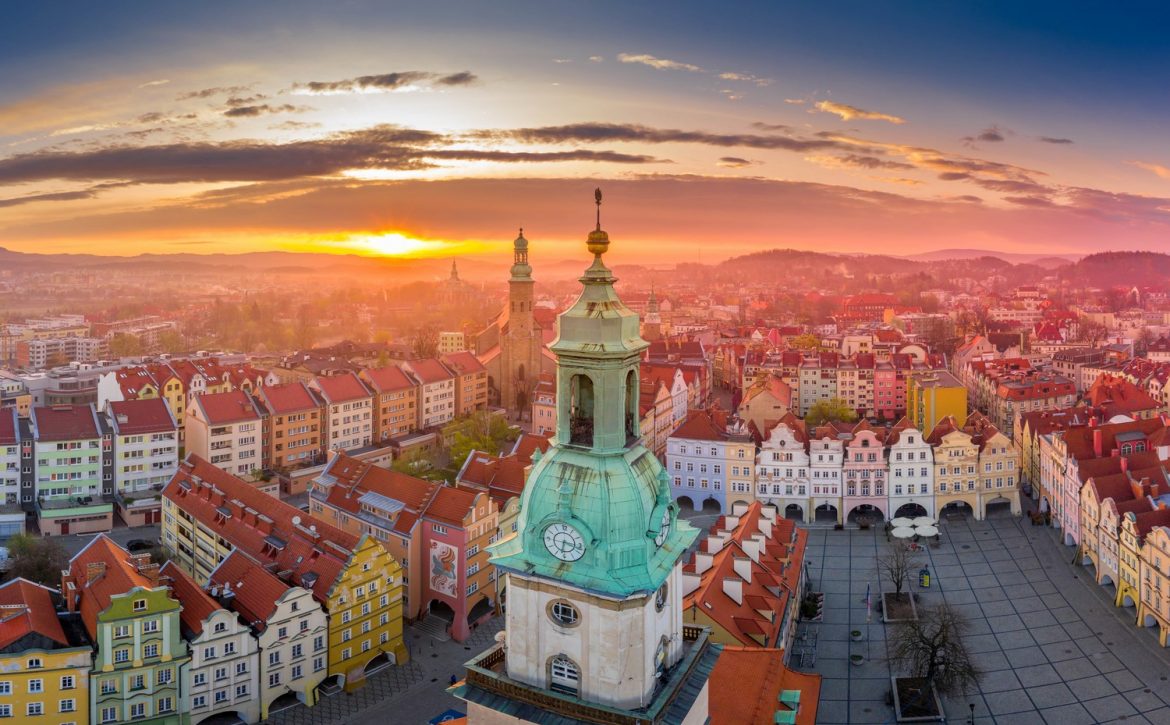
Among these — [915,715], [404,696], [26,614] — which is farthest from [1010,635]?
[26,614]

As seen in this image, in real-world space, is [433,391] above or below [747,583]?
above

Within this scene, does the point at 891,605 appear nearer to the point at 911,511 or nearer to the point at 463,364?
the point at 911,511

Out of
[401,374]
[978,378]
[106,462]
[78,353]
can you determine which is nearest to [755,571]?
[106,462]

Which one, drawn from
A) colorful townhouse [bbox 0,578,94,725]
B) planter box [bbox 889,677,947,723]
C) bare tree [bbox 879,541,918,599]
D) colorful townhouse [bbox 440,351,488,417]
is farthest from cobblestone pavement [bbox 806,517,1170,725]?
colorful townhouse [bbox 440,351,488,417]

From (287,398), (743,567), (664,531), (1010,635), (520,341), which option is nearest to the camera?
(664,531)

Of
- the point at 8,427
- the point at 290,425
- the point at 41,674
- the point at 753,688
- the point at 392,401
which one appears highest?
the point at 8,427

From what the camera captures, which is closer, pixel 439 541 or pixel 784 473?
pixel 439 541
